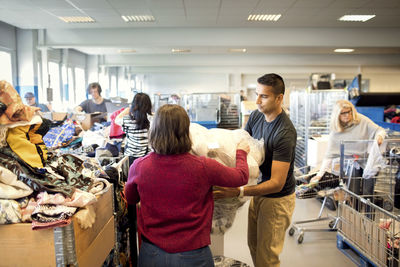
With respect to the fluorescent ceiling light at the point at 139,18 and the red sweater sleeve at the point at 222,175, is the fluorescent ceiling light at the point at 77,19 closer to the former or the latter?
the fluorescent ceiling light at the point at 139,18

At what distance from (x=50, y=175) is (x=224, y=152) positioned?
2.60 feet

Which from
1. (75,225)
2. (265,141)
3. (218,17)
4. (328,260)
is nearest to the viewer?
(75,225)

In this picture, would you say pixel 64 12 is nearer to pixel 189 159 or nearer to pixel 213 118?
pixel 213 118

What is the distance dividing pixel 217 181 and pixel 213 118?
204 inches

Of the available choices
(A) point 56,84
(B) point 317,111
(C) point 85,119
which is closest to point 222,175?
(C) point 85,119

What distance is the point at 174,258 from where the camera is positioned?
1324mm

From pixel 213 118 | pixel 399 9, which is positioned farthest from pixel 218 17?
pixel 399 9

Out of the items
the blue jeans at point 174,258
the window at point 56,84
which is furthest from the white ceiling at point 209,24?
the blue jeans at point 174,258

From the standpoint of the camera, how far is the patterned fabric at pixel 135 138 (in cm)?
353

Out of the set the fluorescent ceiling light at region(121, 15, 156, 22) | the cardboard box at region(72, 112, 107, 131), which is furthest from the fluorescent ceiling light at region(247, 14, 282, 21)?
the cardboard box at region(72, 112, 107, 131)

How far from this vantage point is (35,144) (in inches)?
57.4

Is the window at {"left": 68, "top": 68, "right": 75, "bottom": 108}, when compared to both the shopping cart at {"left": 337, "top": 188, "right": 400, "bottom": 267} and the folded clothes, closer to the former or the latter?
the shopping cart at {"left": 337, "top": 188, "right": 400, "bottom": 267}

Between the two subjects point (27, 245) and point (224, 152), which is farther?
point (224, 152)

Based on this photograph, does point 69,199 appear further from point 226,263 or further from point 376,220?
point 376,220
